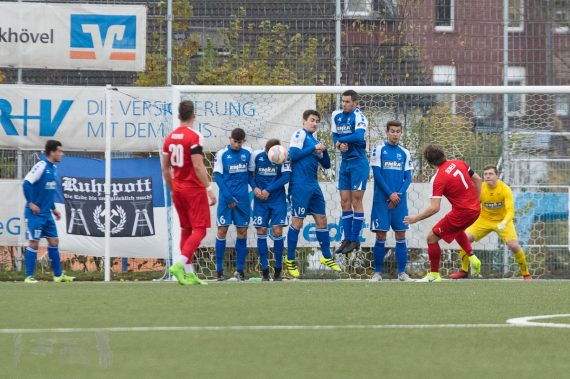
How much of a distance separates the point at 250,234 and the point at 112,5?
363 cm

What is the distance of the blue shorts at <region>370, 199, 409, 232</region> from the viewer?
13953mm

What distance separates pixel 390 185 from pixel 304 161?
1078 mm

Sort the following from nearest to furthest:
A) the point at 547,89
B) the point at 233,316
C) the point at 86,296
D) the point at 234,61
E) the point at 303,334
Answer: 1. the point at 303,334
2. the point at 233,316
3. the point at 86,296
4. the point at 547,89
5. the point at 234,61

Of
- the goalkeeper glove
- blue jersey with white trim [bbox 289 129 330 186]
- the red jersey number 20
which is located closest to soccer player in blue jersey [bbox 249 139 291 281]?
blue jersey with white trim [bbox 289 129 330 186]

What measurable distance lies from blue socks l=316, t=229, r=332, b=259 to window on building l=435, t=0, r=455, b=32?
3423mm

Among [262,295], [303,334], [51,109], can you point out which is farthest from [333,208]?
[303,334]

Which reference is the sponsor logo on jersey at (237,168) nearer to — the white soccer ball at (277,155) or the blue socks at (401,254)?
the white soccer ball at (277,155)

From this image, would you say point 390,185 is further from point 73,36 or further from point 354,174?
point 73,36

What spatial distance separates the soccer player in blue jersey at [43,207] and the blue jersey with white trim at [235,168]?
198cm

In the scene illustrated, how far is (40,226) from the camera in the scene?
45.0 feet

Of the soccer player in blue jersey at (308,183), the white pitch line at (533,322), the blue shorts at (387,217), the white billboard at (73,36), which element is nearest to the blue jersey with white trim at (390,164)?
the blue shorts at (387,217)

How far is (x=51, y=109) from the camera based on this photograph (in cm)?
1526

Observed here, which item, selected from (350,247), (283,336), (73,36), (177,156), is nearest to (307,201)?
(350,247)

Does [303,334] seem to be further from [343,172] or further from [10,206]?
[10,206]
